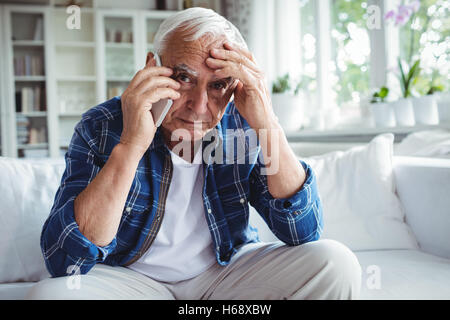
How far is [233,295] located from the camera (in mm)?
986

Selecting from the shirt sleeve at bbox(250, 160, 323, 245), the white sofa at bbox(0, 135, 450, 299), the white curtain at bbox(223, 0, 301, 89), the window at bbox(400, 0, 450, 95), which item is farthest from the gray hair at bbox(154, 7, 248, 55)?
the white curtain at bbox(223, 0, 301, 89)

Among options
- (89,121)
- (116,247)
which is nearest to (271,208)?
(116,247)

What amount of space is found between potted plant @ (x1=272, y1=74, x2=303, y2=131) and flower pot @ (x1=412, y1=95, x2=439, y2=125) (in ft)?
3.69

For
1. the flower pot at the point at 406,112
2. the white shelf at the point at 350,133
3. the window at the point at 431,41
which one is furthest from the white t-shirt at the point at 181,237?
the window at the point at 431,41

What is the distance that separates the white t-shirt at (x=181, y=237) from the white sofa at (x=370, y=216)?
1.29 ft

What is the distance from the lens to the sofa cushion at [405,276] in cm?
105

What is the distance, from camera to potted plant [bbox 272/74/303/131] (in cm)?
319

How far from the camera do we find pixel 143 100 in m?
0.93

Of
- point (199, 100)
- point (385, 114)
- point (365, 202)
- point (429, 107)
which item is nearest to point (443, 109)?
point (429, 107)

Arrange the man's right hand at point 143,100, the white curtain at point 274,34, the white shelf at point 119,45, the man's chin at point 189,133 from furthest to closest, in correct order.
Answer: the white shelf at point 119,45, the white curtain at point 274,34, the man's chin at point 189,133, the man's right hand at point 143,100

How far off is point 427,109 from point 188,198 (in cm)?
159

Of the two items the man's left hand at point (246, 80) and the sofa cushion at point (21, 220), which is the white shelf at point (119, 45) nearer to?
the sofa cushion at point (21, 220)

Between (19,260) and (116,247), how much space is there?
378 mm

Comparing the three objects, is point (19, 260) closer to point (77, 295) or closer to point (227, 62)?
point (77, 295)
